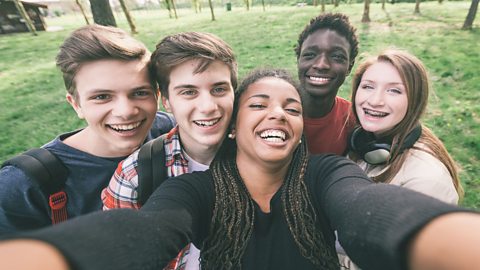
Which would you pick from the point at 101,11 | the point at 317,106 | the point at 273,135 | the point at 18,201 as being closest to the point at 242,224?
the point at 273,135

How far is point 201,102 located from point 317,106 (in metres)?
1.52

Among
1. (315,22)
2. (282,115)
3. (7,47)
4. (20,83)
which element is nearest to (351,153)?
(282,115)

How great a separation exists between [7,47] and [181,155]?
1957cm

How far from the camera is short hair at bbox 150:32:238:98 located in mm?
1938

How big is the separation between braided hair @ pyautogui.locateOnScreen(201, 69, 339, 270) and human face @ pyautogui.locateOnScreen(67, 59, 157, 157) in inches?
29.0

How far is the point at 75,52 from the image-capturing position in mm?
1969

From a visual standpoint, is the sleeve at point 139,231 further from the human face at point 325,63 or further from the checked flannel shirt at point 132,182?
the human face at point 325,63

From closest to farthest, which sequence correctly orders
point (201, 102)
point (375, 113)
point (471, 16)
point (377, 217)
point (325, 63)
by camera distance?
point (377, 217)
point (201, 102)
point (375, 113)
point (325, 63)
point (471, 16)

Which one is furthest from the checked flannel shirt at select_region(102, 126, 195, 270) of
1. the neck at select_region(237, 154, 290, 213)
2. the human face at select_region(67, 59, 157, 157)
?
the neck at select_region(237, 154, 290, 213)

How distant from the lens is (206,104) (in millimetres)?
1892

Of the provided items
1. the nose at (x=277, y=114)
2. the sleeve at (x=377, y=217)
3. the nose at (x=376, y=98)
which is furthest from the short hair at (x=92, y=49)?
the nose at (x=376, y=98)

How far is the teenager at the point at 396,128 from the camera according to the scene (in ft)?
6.70

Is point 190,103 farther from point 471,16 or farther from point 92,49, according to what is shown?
point 471,16

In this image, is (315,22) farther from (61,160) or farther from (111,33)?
(61,160)
